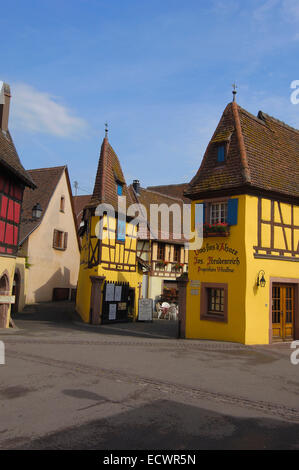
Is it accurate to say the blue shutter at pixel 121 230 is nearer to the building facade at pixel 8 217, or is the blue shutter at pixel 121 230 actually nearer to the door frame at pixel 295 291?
the building facade at pixel 8 217

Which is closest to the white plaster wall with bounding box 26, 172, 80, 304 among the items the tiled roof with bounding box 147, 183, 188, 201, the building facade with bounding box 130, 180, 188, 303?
the building facade with bounding box 130, 180, 188, 303

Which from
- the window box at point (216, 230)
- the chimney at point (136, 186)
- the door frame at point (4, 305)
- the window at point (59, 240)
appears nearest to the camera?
the window box at point (216, 230)

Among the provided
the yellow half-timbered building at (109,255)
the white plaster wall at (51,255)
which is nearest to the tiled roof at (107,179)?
the yellow half-timbered building at (109,255)

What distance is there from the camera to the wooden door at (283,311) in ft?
52.2

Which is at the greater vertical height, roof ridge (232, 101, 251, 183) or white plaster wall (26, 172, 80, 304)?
roof ridge (232, 101, 251, 183)

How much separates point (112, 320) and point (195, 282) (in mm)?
7265

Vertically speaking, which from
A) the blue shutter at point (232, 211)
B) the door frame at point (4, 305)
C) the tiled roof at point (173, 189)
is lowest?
the door frame at point (4, 305)

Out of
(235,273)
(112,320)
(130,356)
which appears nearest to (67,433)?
(130,356)

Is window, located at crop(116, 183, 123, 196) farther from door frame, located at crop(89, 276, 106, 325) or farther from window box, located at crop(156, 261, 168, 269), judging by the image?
window box, located at crop(156, 261, 168, 269)

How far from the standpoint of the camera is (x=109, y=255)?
74.7 ft

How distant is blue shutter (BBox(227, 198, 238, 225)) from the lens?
15.6 meters

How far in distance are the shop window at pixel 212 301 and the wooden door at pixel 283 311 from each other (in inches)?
76.6

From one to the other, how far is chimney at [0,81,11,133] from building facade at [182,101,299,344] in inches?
367

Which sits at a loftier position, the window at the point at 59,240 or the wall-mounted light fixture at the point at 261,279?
the window at the point at 59,240
